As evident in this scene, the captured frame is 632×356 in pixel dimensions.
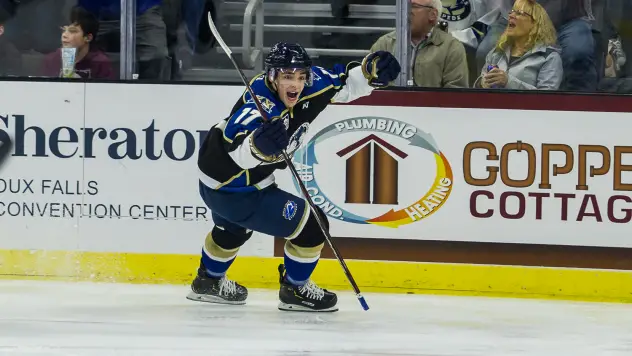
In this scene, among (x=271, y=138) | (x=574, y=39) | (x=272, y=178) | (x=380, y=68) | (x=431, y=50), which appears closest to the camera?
(x=271, y=138)

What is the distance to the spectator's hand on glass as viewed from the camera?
5555mm

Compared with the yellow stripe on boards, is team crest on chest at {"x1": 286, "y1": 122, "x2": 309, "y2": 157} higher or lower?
higher

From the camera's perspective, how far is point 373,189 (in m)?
5.63

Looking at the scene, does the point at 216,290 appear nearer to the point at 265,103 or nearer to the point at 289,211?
the point at 289,211

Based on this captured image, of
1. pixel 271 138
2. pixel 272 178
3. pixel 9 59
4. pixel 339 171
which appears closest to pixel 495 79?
pixel 339 171

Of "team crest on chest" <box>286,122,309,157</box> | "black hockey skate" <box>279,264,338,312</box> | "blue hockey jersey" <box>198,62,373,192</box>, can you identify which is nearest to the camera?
"blue hockey jersey" <box>198,62,373,192</box>

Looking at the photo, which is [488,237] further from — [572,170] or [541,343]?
→ [541,343]

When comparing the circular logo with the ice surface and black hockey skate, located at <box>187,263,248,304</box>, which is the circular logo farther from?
black hockey skate, located at <box>187,263,248,304</box>

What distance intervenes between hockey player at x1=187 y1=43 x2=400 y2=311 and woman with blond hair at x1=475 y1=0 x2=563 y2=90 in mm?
664

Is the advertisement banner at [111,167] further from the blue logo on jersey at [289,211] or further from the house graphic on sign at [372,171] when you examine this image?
the blue logo on jersey at [289,211]

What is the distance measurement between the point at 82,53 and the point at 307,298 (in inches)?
61.7

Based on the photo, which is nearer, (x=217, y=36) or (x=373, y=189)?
(x=217, y=36)

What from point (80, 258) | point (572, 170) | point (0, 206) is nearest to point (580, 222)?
point (572, 170)

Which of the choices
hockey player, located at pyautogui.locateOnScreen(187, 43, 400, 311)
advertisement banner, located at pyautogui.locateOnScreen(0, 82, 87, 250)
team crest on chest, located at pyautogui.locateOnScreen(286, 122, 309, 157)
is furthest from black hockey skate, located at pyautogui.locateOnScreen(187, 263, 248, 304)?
advertisement banner, located at pyautogui.locateOnScreen(0, 82, 87, 250)
